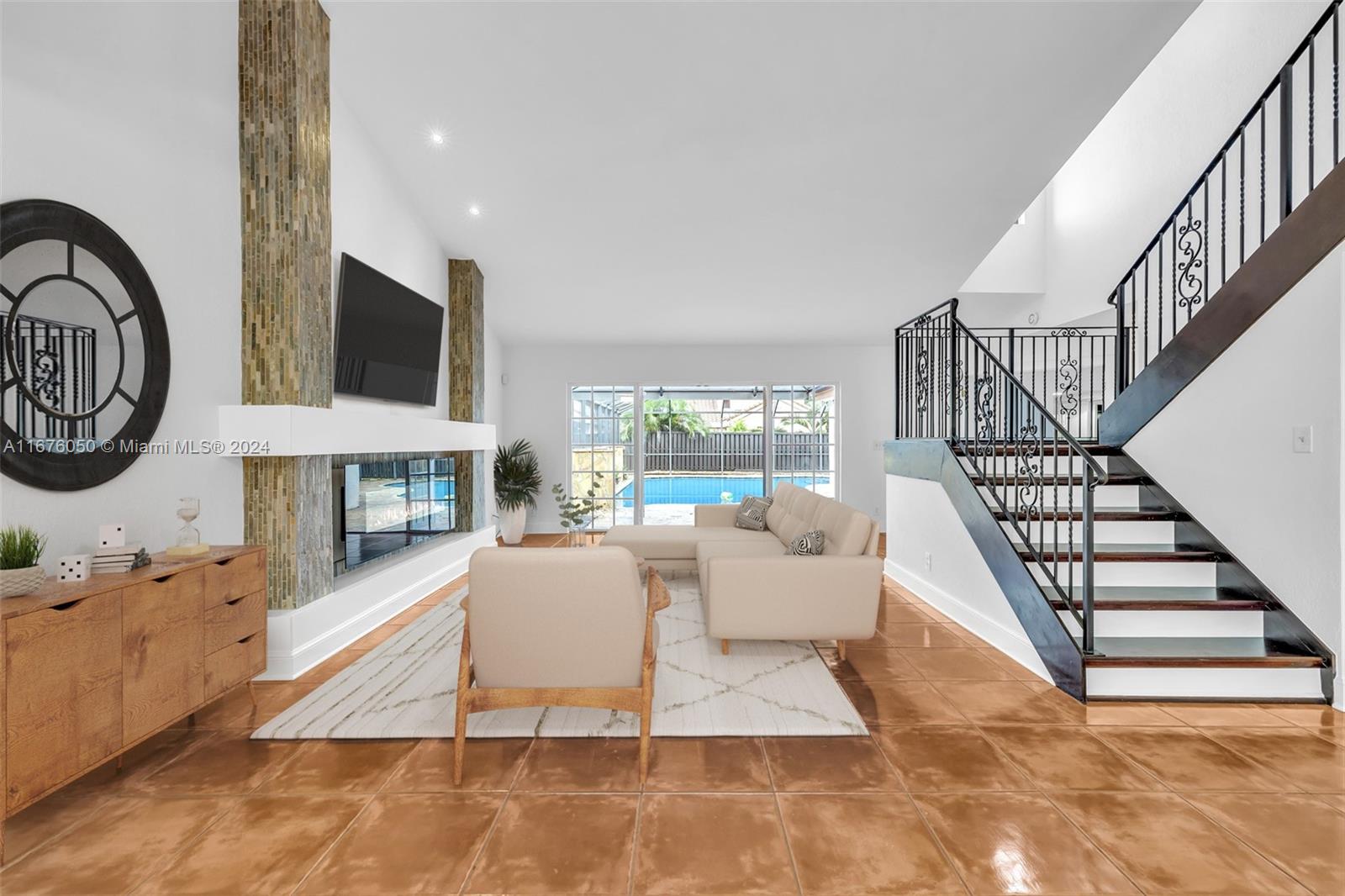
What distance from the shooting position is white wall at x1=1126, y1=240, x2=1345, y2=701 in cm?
280

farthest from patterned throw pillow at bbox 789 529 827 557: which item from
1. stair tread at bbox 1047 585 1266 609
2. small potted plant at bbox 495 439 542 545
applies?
small potted plant at bbox 495 439 542 545

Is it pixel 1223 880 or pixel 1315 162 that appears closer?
pixel 1223 880

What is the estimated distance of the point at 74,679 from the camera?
6.41ft

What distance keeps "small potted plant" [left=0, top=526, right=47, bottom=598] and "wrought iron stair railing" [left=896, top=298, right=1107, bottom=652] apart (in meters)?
3.99

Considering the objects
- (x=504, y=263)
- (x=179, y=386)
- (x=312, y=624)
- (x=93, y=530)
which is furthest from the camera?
(x=504, y=263)

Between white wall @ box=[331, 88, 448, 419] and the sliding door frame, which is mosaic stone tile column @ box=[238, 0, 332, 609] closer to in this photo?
white wall @ box=[331, 88, 448, 419]

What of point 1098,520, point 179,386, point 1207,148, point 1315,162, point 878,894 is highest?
point 1207,148

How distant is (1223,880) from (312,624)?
13.2 feet

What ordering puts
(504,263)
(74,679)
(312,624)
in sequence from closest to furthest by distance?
1. (74,679)
2. (312,624)
3. (504,263)

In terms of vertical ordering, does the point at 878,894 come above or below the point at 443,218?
below

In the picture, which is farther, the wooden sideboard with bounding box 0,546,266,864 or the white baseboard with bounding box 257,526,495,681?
the white baseboard with bounding box 257,526,495,681

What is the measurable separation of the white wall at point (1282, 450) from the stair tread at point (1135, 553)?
0.16 m

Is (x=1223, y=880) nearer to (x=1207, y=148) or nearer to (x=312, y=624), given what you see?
(x=312, y=624)

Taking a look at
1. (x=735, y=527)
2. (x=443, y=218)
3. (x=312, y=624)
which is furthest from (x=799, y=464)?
(x=312, y=624)
